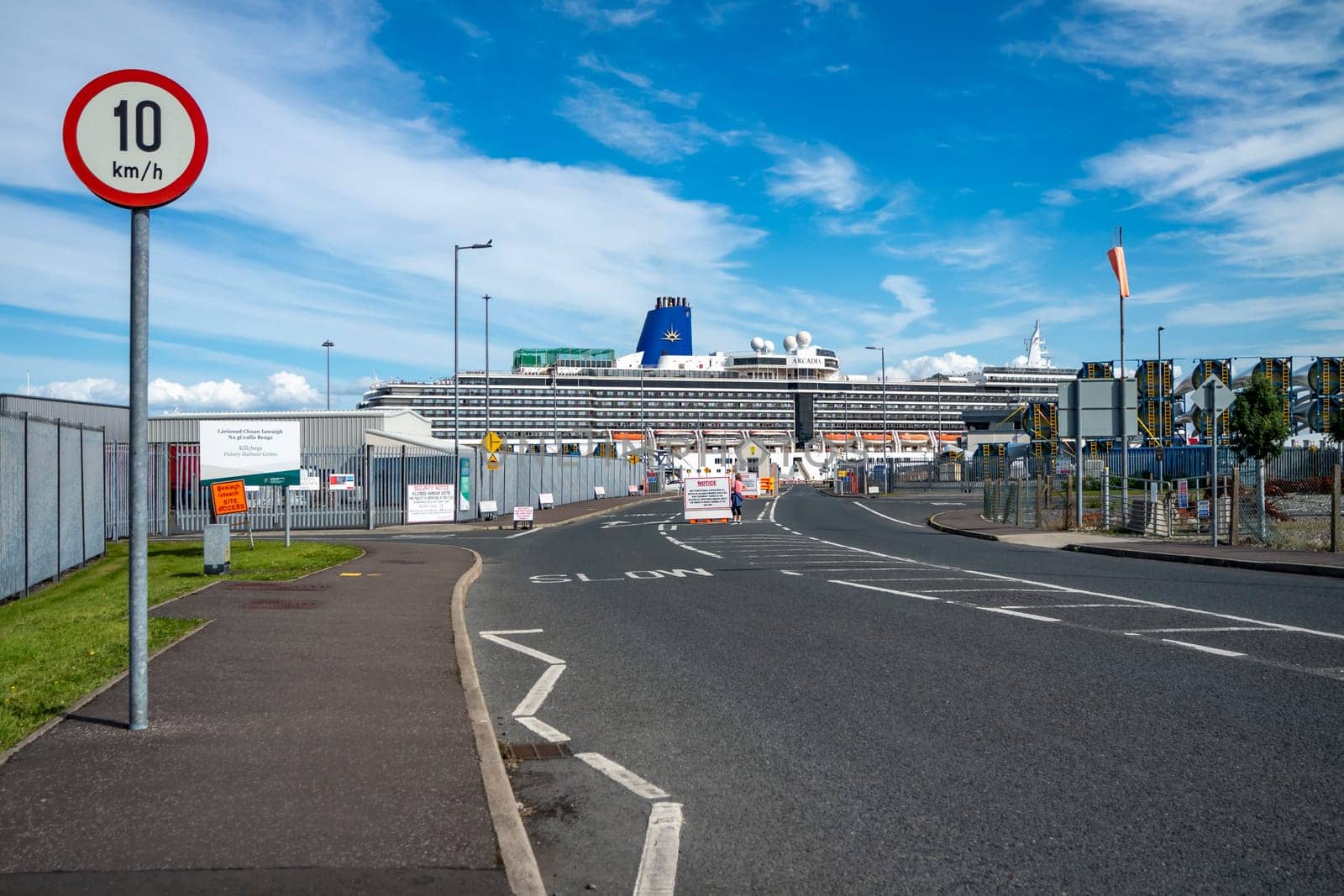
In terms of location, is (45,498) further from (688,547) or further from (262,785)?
(688,547)

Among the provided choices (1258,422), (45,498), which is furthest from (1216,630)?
(1258,422)

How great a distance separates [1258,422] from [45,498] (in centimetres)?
5197

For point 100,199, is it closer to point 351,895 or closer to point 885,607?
point 351,895

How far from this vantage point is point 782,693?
24.6 feet

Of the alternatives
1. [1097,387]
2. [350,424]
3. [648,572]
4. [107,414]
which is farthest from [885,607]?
[350,424]

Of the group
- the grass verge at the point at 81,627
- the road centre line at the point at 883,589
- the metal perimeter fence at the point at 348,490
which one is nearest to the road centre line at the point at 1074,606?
the road centre line at the point at 883,589

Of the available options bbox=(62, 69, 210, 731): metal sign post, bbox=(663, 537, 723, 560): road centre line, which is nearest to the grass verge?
bbox=(62, 69, 210, 731): metal sign post

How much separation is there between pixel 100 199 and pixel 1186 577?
14.7m

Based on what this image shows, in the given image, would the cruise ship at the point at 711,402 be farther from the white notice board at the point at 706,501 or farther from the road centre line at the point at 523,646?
the road centre line at the point at 523,646

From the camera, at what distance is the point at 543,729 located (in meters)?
6.65

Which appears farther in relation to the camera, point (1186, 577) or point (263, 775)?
point (1186, 577)

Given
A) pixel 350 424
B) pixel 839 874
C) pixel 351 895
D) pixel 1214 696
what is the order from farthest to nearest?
pixel 350 424 < pixel 1214 696 < pixel 839 874 < pixel 351 895

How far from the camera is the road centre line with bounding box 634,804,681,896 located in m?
4.03

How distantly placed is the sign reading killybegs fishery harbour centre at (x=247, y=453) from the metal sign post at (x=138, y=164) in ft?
54.1
